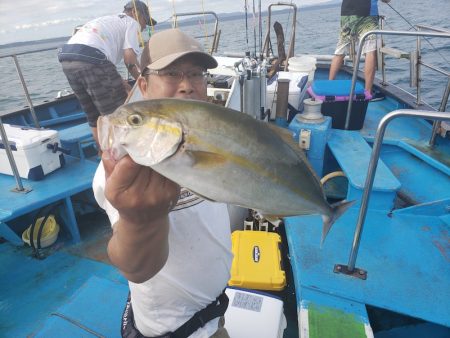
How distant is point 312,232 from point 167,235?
2071mm

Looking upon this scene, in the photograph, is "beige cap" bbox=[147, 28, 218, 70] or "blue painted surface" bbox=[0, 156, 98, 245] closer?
"beige cap" bbox=[147, 28, 218, 70]

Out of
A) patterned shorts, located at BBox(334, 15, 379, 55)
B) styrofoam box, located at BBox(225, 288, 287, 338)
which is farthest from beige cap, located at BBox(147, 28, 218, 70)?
patterned shorts, located at BBox(334, 15, 379, 55)

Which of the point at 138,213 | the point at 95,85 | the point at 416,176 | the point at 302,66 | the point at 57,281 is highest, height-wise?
the point at 138,213

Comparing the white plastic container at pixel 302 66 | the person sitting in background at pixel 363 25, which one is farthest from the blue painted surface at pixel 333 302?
the white plastic container at pixel 302 66

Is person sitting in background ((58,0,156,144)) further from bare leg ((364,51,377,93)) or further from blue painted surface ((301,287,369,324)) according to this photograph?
bare leg ((364,51,377,93))

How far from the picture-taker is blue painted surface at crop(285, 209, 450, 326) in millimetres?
2395

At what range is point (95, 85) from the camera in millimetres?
4637

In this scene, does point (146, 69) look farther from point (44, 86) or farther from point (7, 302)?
point (44, 86)

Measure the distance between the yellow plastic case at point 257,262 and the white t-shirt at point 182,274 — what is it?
108 cm

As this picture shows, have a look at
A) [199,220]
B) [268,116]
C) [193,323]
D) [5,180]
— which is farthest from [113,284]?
[268,116]

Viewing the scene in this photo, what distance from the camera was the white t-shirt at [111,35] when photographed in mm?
4527

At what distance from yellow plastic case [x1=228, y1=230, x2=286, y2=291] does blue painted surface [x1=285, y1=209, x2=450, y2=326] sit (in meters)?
0.18

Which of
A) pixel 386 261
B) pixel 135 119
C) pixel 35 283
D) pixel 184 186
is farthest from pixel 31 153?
pixel 386 261

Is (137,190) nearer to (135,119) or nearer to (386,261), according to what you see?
(135,119)
